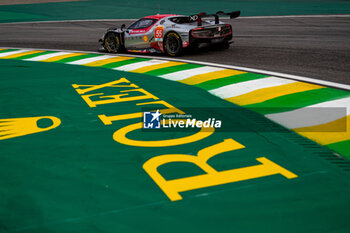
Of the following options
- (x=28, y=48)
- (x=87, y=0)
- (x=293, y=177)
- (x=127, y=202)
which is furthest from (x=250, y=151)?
(x=87, y=0)

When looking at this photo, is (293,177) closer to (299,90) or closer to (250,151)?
(250,151)

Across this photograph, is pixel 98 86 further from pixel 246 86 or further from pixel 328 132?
pixel 328 132

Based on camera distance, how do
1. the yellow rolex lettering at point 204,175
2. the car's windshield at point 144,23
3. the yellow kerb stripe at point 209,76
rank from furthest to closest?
1. the car's windshield at point 144,23
2. the yellow kerb stripe at point 209,76
3. the yellow rolex lettering at point 204,175

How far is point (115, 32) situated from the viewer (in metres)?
12.9

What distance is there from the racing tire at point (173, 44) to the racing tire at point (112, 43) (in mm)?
1918

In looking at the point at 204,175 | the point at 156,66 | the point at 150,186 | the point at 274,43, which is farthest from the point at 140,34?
the point at 150,186

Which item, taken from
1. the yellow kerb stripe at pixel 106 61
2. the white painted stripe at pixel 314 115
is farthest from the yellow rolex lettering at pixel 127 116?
the yellow kerb stripe at pixel 106 61

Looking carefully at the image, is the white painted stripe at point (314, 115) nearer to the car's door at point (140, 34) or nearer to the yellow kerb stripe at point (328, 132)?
the yellow kerb stripe at point (328, 132)

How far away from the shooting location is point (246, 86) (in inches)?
305

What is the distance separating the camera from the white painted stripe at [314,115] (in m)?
5.42

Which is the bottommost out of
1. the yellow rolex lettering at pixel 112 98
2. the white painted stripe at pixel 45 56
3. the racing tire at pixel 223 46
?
the yellow rolex lettering at pixel 112 98

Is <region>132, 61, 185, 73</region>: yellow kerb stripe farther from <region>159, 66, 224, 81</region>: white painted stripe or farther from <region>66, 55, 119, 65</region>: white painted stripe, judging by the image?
<region>66, 55, 119, 65</region>: white painted stripe

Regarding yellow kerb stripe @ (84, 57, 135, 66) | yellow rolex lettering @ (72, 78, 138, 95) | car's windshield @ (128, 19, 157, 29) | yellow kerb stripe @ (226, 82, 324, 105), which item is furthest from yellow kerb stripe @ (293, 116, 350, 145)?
car's windshield @ (128, 19, 157, 29)

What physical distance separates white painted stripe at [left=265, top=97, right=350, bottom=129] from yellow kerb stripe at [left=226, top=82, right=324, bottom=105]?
0.90 meters
